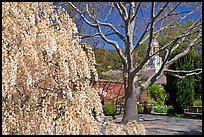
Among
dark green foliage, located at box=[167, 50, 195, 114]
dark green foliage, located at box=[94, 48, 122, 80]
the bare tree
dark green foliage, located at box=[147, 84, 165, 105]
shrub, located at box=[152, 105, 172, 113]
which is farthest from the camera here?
dark green foliage, located at box=[147, 84, 165, 105]

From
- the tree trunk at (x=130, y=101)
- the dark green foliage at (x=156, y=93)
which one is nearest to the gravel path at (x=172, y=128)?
the tree trunk at (x=130, y=101)

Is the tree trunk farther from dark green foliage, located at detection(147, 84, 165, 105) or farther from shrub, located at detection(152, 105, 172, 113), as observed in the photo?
dark green foliage, located at detection(147, 84, 165, 105)

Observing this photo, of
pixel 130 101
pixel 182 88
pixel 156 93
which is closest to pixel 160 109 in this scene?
pixel 182 88

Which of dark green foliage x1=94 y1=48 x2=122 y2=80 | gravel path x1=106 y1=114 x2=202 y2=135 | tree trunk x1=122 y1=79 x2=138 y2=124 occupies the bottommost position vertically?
gravel path x1=106 y1=114 x2=202 y2=135

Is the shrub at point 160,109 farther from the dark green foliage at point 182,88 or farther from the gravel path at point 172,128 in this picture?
the gravel path at point 172,128

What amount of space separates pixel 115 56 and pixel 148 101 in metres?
6.40

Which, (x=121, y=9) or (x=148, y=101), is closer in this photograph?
(x=121, y=9)

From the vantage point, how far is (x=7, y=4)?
2381 millimetres

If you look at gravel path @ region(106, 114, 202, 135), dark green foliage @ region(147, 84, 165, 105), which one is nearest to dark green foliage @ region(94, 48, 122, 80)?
gravel path @ region(106, 114, 202, 135)

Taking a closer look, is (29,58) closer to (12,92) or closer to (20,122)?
(12,92)

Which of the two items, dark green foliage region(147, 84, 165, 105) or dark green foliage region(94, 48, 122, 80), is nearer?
dark green foliage region(94, 48, 122, 80)

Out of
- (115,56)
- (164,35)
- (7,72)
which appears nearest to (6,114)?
(7,72)

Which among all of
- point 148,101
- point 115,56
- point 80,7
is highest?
point 80,7

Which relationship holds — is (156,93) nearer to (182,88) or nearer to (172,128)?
(182,88)
